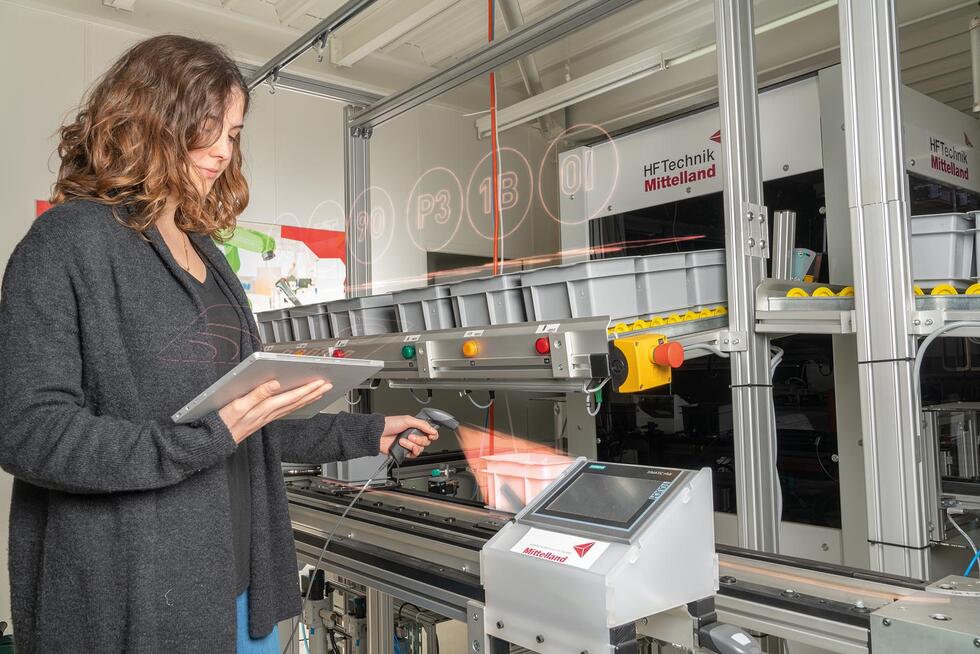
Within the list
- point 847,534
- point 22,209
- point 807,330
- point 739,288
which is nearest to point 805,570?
point 807,330

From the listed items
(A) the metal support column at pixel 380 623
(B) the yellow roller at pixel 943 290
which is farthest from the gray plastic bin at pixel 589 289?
(A) the metal support column at pixel 380 623

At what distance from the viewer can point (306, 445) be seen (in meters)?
1.47

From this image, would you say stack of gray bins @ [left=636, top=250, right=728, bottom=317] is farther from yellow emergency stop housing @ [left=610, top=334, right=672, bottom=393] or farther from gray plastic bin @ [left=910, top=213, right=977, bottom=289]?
gray plastic bin @ [left=910, top=213, right=977, bottom=289]

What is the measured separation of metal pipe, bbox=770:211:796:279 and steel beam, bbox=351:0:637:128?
2.39 ft

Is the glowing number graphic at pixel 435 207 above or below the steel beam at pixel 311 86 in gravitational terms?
below

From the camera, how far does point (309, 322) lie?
8.89 feet

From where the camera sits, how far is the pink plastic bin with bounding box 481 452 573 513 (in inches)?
76.9

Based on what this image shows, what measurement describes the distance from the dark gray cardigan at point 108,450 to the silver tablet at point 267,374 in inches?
1.1

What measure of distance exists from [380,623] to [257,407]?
1603 millimetres

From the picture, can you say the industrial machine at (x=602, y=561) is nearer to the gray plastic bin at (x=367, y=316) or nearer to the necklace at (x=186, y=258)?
the necklace at (x=186, y=258)

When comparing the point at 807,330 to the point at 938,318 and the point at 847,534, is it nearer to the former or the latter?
the point at 938,318

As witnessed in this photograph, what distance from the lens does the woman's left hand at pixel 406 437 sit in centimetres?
154

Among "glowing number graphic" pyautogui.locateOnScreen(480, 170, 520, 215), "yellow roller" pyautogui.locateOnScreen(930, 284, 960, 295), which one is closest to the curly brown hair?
"yellow roller" pyautogui.locateOnScreen(930, 284, 960, 295)

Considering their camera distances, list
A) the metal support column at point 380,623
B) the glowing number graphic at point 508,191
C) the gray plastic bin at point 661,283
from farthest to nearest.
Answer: the glowing number graphic at point 508,191
the metal support column at point 380,623
the gray plastic bin at point 661,283
